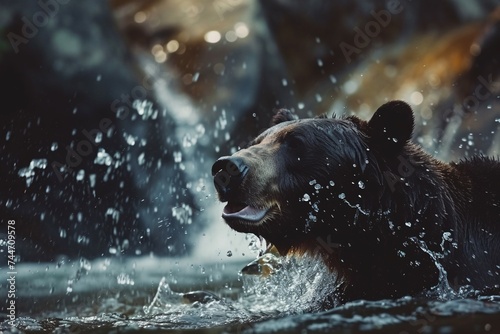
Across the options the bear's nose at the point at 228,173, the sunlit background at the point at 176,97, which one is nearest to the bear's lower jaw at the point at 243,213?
the bear's nose at the point at 228,173

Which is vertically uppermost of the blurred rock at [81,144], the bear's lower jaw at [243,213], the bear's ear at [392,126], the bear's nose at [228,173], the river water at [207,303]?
the blurred rock at [81,144]

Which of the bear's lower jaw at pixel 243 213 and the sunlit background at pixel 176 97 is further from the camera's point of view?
the sunlit background at pixel 176 97

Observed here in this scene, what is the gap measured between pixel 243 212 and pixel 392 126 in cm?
101

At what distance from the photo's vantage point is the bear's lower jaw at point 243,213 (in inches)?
139

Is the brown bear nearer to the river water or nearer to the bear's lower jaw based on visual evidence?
the bear's lower jaw

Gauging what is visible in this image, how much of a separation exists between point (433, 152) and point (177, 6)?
4688mm

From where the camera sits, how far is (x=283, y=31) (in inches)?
422

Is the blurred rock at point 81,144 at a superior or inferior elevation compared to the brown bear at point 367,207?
superior

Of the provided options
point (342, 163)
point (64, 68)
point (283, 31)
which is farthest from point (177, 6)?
point (342, 163)

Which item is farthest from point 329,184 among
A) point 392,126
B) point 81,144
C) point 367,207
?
point 81,144

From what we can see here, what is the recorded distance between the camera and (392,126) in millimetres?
3756

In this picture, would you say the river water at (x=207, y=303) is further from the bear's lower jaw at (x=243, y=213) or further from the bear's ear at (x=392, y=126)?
the bear's ear at (x=392, y=126)

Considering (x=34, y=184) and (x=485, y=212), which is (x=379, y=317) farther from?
(x=34, y=184)

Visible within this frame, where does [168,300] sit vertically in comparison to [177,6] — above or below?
below
